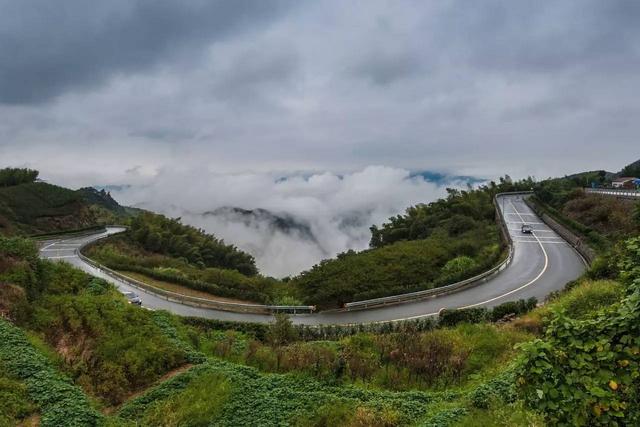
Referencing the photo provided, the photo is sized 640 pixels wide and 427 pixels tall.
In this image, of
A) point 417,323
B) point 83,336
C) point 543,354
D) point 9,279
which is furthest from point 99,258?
point 543,354

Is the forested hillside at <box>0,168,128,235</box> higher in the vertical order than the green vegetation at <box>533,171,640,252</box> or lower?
higher

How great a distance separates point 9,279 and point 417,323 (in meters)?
14.7

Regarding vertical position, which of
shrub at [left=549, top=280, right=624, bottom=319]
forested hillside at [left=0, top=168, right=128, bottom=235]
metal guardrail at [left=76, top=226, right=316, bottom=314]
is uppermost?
forested hillside at [left=0, top=168, right=128, bottom=235]

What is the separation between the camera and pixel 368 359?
13484mm

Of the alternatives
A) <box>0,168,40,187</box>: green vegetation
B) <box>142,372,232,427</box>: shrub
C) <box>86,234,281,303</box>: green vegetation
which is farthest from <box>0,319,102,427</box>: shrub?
<box>0,168,40,187</box>: green vegetation

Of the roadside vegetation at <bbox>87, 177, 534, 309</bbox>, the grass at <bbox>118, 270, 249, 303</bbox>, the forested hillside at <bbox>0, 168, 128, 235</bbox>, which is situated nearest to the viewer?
the roadside vegetation at <bbox>87, 177, 534, 309</bbox>

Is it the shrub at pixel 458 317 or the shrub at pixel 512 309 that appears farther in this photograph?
the shrub at pixel 512 309

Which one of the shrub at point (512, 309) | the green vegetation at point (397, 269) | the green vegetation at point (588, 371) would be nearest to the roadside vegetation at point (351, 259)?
the green vegetation at point (397, 269)

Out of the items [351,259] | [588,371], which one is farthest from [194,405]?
[351,259]

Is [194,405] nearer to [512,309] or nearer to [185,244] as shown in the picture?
[512,309]

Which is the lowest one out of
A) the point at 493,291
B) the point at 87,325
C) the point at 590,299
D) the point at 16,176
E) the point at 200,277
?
the point at 493,291

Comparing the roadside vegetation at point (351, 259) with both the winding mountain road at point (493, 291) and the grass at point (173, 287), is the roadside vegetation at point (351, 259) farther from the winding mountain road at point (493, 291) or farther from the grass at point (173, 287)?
the winding mountain road at point (493, 291)

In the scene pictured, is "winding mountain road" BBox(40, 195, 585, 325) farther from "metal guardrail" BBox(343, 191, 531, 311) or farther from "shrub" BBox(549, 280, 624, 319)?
"shrub" BBox(549, 280, 624, 319)

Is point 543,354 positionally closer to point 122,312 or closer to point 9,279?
point 122,312
